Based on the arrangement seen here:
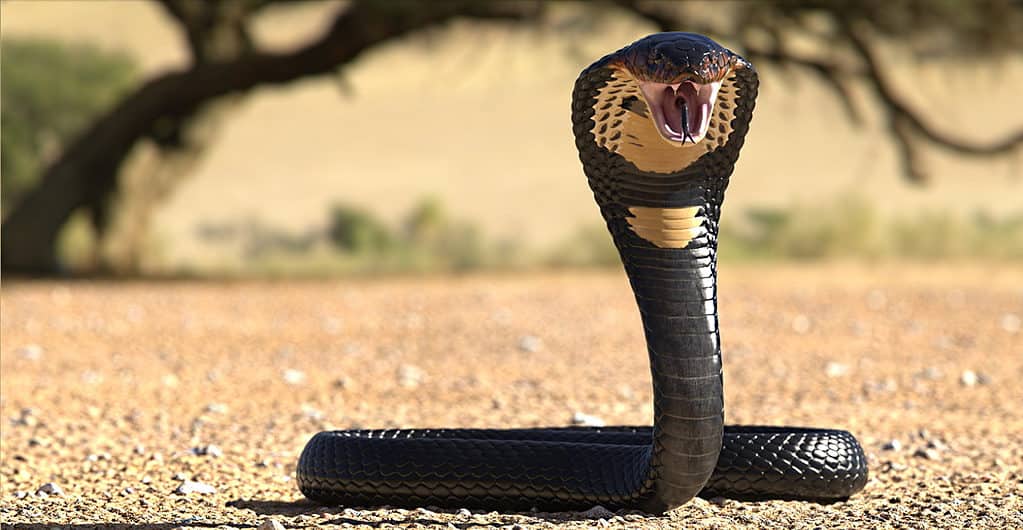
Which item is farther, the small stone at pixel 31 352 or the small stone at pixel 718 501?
the small stone at pixel 31 352

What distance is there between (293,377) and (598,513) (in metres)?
4.55

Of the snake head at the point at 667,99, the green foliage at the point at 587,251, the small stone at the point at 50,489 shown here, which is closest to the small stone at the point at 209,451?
the small stone at the point at 50,489

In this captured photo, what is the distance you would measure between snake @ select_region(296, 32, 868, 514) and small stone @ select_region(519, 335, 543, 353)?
524 cm

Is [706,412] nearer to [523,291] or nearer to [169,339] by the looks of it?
[169,339]

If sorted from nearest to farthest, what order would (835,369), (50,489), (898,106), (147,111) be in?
(50,489), (835,369), (898,106), (147,111)

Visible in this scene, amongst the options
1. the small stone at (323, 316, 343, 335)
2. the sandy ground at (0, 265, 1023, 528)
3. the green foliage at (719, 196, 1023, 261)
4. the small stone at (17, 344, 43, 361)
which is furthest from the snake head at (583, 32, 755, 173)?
the green foliage at (719, 196, 1023, 261)

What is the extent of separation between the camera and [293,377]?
9086 mm

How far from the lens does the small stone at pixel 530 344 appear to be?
10688mm

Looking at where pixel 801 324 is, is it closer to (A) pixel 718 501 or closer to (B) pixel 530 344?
(B) pixel 530 344

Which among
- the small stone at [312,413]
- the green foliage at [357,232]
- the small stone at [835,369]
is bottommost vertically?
the green foliage at [357,232]

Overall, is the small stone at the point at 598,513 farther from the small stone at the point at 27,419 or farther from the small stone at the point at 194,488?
the small stone at the point at 27,419

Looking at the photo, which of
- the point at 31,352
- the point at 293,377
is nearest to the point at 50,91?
the point at 31,352

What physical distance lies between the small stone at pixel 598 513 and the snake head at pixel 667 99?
1.20 metres

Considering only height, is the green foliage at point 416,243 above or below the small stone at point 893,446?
below
